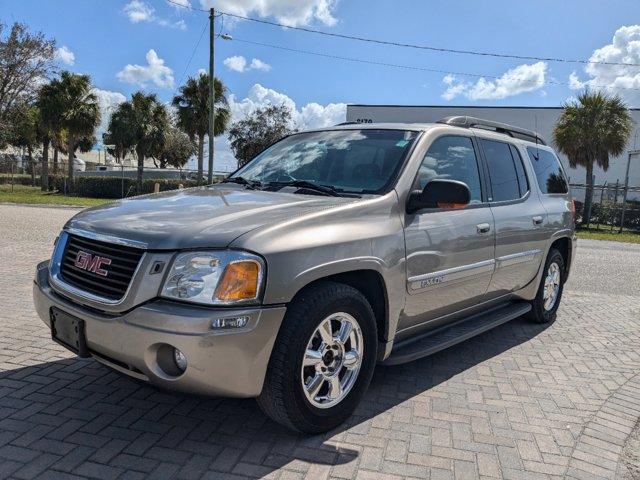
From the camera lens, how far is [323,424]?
3141mm

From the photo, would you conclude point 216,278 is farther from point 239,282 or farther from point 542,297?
point 542,297

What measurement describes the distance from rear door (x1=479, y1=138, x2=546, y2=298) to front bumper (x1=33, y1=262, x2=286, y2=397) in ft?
8.21

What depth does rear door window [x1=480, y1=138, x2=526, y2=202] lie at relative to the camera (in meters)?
4.69

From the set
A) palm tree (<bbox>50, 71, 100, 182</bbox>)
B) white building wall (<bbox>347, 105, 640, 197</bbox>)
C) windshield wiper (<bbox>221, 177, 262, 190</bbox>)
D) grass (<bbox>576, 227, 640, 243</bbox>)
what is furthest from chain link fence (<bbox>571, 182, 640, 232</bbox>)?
palm tree (<bbox>50, 71, 100, 182</bbox>)

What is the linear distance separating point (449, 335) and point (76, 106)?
114 feet

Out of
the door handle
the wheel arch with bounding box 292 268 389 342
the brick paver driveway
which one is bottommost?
the brick paver driveway

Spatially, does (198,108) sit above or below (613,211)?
above

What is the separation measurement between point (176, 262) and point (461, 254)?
2.16m

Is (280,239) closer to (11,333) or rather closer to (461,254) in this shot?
(461,254)

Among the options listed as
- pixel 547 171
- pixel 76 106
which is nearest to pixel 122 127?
pixel 76 106

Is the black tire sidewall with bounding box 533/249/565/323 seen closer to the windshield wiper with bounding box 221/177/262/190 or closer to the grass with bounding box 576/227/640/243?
the windshield wiper with bounding box 221/177/262/190

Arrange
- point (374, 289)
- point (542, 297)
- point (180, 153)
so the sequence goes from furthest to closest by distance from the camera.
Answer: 1. point (180, 153)
2. point (542, 297)
3. point (374, 289)

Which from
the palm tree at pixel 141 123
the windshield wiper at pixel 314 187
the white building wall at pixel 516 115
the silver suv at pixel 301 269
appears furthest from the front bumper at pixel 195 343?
the white building wall at pixel 516 115

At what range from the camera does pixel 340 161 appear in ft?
13.4
